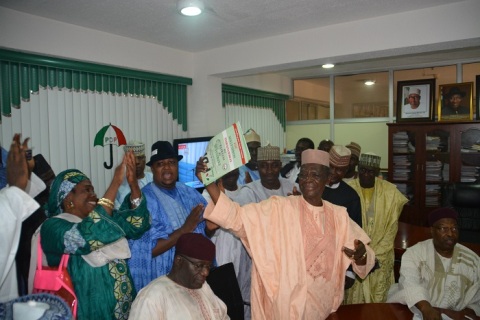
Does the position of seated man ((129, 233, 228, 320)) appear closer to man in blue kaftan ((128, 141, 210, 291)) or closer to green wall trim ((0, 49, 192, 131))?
man in blue kaftan ((128, 141, 210, 291))

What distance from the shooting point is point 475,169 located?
5594mm

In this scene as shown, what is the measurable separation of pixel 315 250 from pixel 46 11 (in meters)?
3.20

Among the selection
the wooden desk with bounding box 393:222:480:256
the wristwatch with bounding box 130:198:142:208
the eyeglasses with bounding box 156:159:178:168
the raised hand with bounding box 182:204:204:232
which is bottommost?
the wooden desk with bounding box 393:222:480:256

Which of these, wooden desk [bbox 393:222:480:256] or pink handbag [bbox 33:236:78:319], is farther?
wooden desk [bbox 393:222:480:256]

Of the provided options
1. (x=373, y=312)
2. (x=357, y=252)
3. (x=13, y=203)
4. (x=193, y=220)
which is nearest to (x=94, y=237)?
(x=13, y=203)

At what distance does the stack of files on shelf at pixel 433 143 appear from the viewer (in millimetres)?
5863

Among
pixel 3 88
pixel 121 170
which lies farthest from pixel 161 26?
pixel 121 170

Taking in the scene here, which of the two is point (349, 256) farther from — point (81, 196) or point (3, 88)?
point (3, 88)

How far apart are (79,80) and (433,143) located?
17.3 feet

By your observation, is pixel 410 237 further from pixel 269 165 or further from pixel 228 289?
pixel 228 289

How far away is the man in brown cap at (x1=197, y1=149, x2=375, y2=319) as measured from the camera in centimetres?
191

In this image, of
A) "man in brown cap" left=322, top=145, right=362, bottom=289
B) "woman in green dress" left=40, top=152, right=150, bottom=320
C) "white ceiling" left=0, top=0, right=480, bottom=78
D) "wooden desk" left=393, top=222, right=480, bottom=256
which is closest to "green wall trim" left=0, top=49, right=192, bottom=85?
"white ceiling" left=0, top=0, right=480, bottom=78

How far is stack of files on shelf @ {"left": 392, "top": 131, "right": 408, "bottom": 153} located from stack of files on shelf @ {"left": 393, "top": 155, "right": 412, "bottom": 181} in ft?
0.39

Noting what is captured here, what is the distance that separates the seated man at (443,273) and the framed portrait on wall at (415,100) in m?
4.02
